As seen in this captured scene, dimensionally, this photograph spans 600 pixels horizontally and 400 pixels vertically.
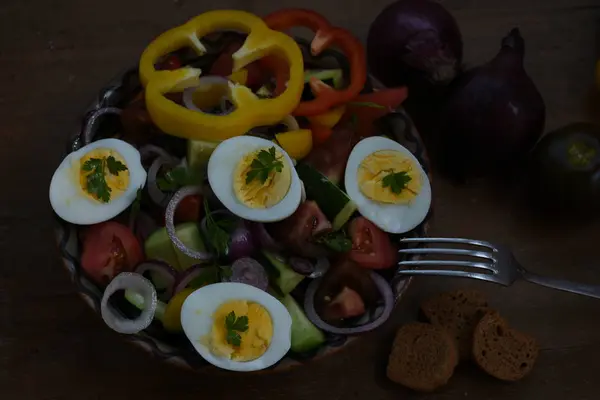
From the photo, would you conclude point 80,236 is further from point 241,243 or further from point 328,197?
point 328,197

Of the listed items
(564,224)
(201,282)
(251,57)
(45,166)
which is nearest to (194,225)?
(201,282)

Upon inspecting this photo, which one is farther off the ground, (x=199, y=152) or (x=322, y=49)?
(x=322, y=49)

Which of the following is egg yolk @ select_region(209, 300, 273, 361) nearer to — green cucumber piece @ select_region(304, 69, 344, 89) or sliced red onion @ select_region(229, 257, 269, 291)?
sliced red onion @ select_region(229, 257, 269, 291)

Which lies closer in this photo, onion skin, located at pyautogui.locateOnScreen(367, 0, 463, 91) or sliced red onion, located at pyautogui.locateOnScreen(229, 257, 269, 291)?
sliced red onion, located at pyautogui.locateOnScreen(229, 257, 269, 291)

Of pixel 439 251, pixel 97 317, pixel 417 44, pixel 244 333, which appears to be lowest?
pixel 97 317

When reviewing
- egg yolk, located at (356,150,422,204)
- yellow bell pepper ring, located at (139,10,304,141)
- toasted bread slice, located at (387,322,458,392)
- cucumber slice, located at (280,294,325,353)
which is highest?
yellow bell pepper ring, located at (139,10,304,141)

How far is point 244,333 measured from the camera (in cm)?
121

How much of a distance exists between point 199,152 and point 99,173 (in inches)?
7.1

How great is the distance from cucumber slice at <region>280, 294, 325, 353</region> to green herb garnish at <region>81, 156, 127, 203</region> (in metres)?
0.38

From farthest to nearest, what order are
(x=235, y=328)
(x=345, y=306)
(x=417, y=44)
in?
(x=417, y=44) → (x=345, y=306) → (x=235, y=328)

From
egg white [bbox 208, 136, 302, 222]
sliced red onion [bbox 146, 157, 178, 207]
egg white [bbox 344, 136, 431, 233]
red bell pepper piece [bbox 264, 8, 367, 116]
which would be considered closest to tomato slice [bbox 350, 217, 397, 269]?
egg white [bbox 344, 136, 431, 233]

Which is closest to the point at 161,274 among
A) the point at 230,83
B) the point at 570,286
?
the point at 230,83

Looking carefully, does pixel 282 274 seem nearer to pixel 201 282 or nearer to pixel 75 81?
pixel 201 282

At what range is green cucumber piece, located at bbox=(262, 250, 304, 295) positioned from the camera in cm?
129
